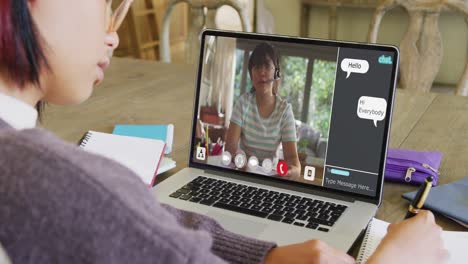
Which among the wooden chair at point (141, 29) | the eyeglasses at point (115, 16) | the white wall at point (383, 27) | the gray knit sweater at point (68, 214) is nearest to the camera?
the gray knit sweater at point (68, 214)

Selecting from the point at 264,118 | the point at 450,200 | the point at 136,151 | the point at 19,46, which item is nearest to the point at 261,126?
the point at 264,118

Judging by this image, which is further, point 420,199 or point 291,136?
point 291,136

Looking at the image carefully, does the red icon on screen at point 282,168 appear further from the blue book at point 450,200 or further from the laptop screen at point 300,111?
the blue book at point 450,200

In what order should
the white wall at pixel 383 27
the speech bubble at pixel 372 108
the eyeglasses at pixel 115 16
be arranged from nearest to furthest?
the eyeglasses at pixel 115 16 → the speech bubble at pixel 372 108 → the white wall at pixel 383 27

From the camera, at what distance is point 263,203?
3.31 feet

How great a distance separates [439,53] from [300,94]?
3.61ft

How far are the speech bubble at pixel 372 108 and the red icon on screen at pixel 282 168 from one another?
0.16m

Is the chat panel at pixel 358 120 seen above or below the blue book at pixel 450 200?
above

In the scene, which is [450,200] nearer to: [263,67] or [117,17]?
[263,67]

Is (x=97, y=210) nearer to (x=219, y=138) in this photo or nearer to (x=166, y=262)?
(x=166, y=262)

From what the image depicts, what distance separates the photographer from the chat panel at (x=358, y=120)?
1.03m

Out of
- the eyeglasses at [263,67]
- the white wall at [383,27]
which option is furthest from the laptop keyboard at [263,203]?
the white wall at [383,27]

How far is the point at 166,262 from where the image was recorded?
1.65 ft

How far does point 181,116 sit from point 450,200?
716mm
